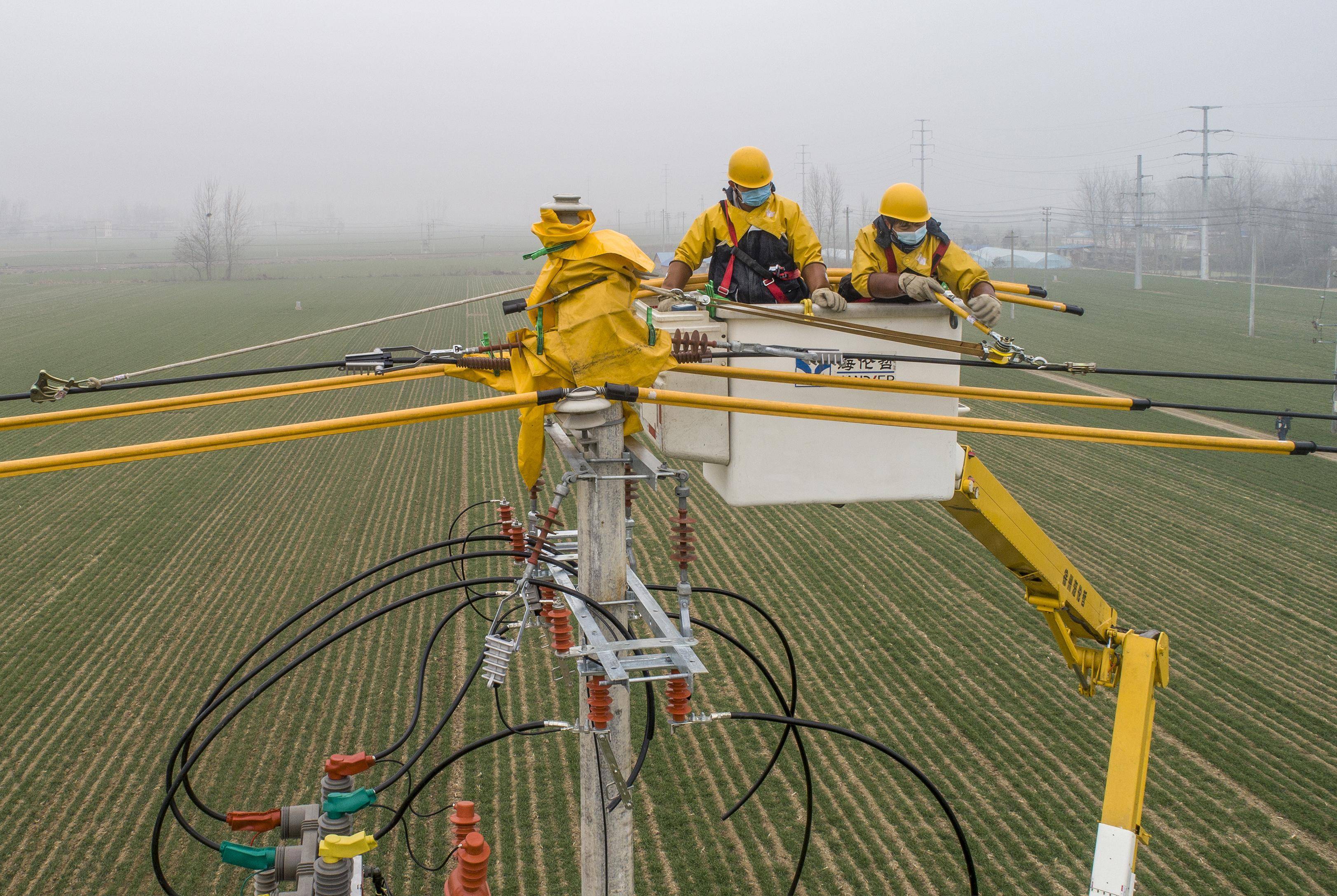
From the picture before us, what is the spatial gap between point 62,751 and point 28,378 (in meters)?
25.4

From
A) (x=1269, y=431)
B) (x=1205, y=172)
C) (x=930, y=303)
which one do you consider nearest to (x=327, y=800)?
(x=930, y=303)

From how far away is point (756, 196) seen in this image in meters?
7.72

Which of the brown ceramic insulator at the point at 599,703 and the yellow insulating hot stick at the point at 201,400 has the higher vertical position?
the yellow insulating hot stick at the point at 201,400

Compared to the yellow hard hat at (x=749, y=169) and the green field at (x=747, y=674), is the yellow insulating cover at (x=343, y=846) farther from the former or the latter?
the yellow hard hat at (x=749, y=169)

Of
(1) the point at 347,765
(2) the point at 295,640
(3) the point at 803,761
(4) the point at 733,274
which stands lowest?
(3) the point at 803,761

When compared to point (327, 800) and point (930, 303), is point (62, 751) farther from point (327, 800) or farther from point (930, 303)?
point (930, 303)

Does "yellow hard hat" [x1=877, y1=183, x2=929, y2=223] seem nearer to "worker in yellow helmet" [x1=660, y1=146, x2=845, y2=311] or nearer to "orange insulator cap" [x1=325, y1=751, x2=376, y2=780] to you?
"worker in yellow helmet" [x1=660, y1=146, x2=845, y2=311]

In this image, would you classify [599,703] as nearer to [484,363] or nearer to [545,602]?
[545,602]

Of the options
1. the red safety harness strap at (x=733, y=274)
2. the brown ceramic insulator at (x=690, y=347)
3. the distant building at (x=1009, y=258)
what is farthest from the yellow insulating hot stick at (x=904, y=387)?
the distant building at (x=1009, y=258)

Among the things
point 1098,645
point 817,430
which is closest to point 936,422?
point 817,430

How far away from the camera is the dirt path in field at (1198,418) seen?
23.1 metres

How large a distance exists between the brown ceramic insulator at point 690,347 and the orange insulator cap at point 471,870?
2.59 metres

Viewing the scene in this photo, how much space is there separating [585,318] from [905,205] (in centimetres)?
322

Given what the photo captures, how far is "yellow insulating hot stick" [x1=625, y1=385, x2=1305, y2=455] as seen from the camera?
4.79 metres
